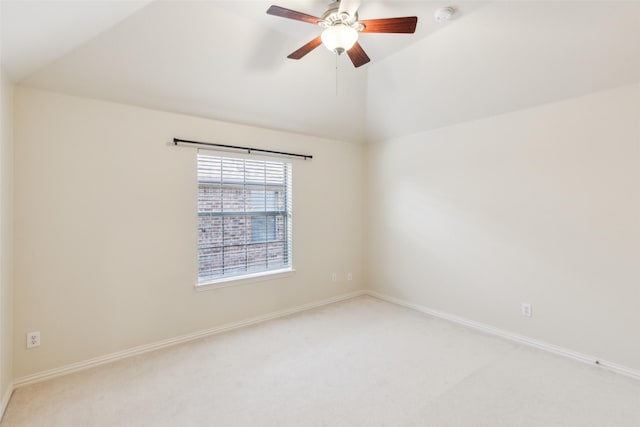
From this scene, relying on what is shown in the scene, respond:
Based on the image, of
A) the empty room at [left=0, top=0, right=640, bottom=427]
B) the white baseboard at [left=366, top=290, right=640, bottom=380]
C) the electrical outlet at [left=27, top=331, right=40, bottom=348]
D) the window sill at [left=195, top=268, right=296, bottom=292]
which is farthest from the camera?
the window sill at [left=195, top=268, right=296, bottom=292]

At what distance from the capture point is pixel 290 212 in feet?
12.5

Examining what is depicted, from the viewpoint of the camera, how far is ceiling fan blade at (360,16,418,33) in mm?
1815

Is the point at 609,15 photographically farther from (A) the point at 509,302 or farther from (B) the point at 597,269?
(A) the point at 509,302

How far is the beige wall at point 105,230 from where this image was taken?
2.32 meters

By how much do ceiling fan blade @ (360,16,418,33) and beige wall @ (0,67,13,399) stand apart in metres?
2.37

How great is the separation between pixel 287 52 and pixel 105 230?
2239mm

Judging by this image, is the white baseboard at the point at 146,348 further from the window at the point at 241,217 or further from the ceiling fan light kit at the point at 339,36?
the ceiling fan light kit at the point at 339,36

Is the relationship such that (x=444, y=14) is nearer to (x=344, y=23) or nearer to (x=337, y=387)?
(x=344, y=23)

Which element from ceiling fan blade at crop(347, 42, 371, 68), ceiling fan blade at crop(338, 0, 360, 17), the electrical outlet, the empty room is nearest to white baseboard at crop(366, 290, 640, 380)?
the empty room

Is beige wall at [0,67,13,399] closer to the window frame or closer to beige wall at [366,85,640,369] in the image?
the window frame

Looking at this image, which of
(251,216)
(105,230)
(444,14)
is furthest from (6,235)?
(444,14)

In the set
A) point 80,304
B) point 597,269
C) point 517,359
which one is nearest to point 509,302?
point 517,359

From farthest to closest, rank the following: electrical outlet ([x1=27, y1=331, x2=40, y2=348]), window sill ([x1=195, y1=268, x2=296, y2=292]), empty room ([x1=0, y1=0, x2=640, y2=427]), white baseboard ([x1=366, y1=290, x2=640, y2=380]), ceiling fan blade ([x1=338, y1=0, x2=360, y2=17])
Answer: window sill ([x1=195, y1=268, x2=296, y2=292]) < white baseboard ([x1=366, y1=290, x2=640, y2=380]) < electrical outlet ([x1=27, y1=331, x2=40, y2=348]) < empty room ([x1=0, y1=0, x2=640, y2=427]) < ceiling fan blade ([x1=338, y1=0, x2=360, y2=17])

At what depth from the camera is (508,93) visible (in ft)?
9.35
